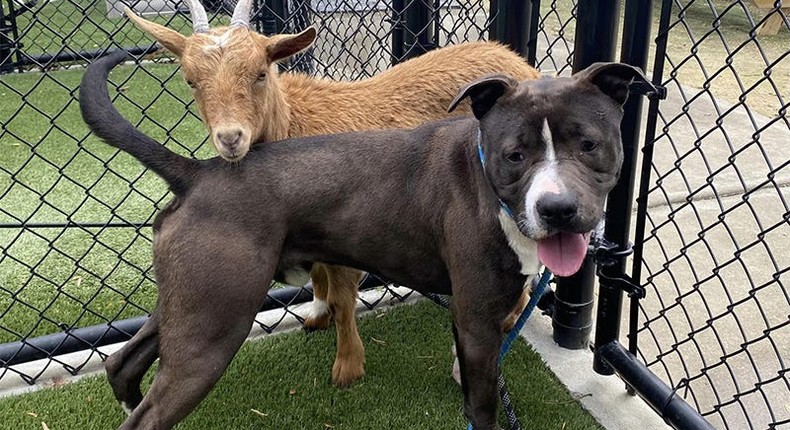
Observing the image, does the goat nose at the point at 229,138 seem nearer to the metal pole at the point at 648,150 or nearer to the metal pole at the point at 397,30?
the metal pole at the point at 648,150

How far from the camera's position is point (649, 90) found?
2367mm

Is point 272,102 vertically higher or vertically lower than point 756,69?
higher

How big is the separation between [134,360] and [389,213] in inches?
43.7

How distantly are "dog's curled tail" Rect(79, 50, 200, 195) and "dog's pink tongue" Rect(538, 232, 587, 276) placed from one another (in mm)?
1131

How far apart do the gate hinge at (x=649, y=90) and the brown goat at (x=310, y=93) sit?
0.83 meters

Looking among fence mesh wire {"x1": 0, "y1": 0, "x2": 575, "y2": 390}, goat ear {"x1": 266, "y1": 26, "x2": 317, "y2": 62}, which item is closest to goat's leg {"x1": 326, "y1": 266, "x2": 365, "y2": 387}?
fence mesh wire {"x1": 0, "y1": 0, "x2": 575, "y2": 390}

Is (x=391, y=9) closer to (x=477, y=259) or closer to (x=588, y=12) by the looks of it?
(x=588, y=12)

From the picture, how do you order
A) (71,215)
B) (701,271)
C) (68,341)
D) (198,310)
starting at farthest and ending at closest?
(701,271) < (71,215) < (68,341) < (198,310)

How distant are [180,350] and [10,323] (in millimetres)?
1782

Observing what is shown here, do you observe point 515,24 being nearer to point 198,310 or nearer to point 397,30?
point 397,30

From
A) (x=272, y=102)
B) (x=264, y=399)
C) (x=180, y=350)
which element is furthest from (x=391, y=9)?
(x=180, y=350)

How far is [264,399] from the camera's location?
309 centimetres

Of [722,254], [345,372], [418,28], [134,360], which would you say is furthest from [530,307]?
[418,28]

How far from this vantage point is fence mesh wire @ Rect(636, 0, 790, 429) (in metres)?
Answer: 2.58
